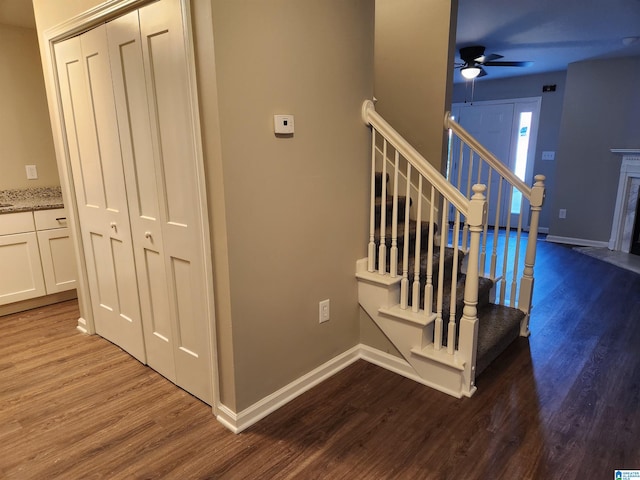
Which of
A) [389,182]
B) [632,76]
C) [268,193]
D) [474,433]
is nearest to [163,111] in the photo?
[268,193]

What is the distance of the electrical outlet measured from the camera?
228 centimetres

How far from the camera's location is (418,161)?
2.14m

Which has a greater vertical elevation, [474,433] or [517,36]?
[517,36]

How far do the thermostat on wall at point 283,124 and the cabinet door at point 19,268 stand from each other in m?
2.53

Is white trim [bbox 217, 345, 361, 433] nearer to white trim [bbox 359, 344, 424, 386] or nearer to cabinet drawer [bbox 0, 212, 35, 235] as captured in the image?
white trim [bbox 359, 344, 424, 386]

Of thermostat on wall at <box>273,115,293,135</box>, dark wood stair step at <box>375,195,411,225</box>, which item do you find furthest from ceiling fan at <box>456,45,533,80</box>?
thermostat on wall at <box>273,115,293,135</box>

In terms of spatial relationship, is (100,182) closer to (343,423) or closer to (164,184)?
(164,184)

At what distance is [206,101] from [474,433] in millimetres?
1912

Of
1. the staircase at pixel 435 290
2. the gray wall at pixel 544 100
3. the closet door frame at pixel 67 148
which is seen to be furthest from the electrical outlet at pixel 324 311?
the gray wall at pixel 544 100

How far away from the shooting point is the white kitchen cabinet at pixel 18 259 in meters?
3.07

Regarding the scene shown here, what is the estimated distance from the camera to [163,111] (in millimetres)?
1851

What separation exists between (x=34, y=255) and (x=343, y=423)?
2821mm

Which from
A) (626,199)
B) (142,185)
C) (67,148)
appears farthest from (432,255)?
(626,199)

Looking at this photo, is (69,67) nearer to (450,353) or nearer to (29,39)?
(29,39)
